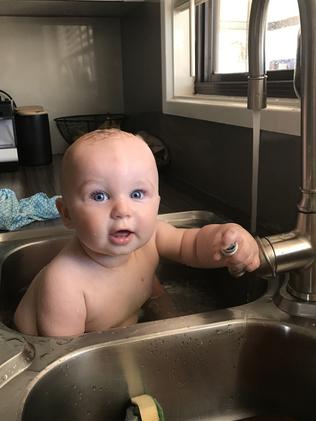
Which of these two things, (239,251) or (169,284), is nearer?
(239,251)

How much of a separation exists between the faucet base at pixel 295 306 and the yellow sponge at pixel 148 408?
204 mm

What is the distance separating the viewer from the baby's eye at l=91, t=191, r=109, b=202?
578 millimetres

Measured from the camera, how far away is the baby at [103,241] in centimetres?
58

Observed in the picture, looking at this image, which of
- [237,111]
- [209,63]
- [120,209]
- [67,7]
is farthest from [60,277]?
[67,7]

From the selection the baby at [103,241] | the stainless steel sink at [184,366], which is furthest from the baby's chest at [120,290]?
the stainless steel sink at [184,366]

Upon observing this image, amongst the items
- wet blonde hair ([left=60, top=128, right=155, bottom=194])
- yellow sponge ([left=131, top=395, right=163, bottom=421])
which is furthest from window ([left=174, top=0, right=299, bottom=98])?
yellow sponge ([left=131, top=395, right=163, bottom=421])

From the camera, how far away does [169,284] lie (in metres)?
0.95

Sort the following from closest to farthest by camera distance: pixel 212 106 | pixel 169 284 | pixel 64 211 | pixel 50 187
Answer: pixel 64 211 → pixel 169 284 → pixel 212 106 → pixel 50 187

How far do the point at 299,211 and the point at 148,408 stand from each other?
30 centimetres

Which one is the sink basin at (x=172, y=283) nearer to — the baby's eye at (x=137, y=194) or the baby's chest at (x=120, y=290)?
the baby's chest at (x=120, y=290)

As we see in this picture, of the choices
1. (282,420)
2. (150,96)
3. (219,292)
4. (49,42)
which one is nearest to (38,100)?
(49,42)

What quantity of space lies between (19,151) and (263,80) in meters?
1.30

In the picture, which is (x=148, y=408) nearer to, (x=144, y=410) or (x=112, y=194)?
(x=144, y=410)

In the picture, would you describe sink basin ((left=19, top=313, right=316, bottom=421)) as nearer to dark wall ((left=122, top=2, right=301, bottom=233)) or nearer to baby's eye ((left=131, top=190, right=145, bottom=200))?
baby's eye ((left=131, top=190, right=145, bottom=200))
